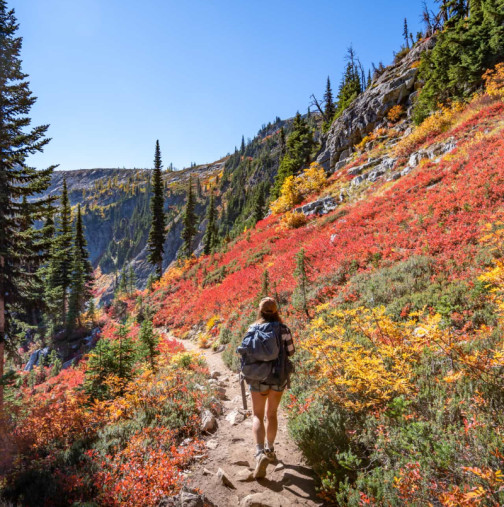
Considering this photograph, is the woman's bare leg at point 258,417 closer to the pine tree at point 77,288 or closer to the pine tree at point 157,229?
the pine tree at point 157,229

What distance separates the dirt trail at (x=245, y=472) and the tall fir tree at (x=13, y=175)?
10.9 m

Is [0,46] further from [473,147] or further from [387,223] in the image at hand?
[473,147]

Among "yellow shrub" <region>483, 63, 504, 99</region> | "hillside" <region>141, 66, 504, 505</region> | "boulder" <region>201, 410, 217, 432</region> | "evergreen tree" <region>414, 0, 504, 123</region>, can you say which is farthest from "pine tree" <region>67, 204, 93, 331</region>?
"yellow shrub" <region>483, 63, 504, 99</region>

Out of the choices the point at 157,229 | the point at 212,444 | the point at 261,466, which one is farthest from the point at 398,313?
the point at 157,229

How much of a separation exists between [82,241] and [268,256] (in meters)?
28.8

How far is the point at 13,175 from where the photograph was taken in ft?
38.7

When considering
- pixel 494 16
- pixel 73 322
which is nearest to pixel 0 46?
pixel 73 322

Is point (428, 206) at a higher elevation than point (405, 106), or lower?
lower

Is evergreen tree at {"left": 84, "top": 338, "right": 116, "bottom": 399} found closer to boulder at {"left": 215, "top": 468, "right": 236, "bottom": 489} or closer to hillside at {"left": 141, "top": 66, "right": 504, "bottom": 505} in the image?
hillside at {"left": 141, "top": 66, "right": 504, "bottom": 505}

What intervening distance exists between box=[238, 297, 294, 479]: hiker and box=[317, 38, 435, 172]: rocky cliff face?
3541 cm

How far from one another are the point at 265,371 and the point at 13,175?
14.0m

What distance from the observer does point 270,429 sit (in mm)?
Answer: 4344

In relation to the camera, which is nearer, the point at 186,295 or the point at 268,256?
the point at 268,256

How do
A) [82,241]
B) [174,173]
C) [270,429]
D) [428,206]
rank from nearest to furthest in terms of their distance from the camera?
1. [270,429]
2. [428,206]
3. [82,241]
4. [174,173]
